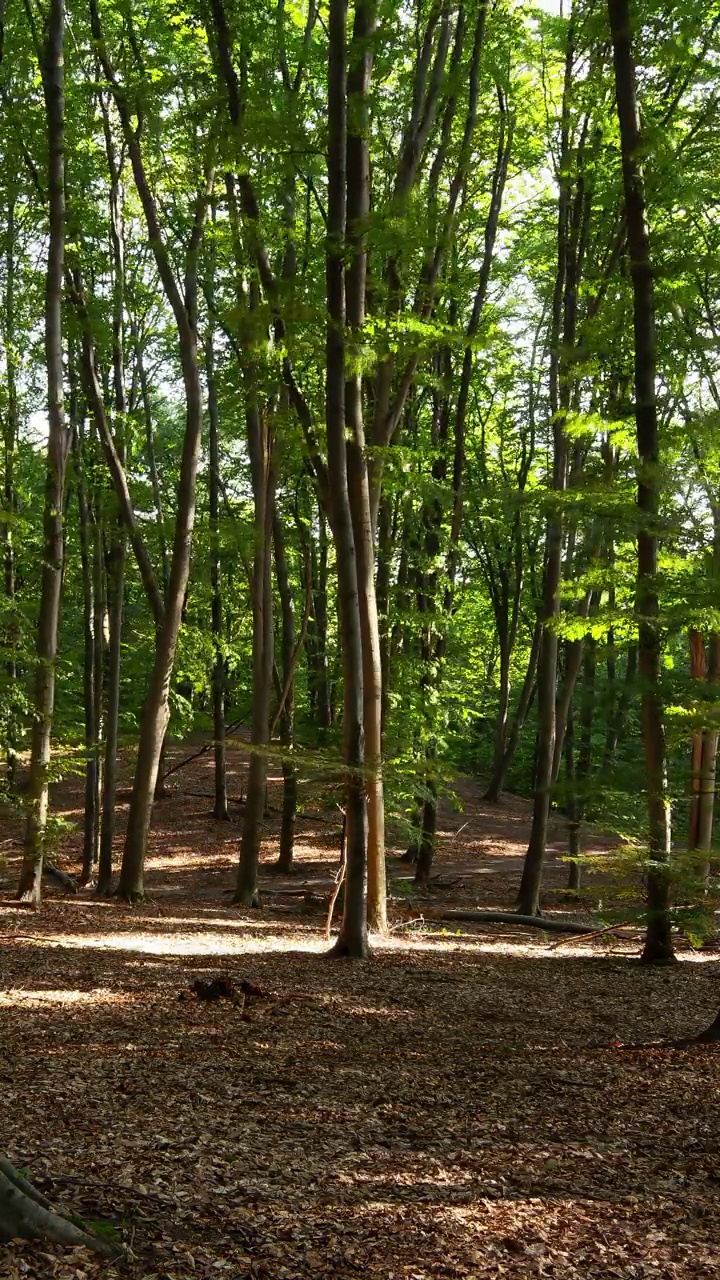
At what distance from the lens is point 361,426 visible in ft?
36.3

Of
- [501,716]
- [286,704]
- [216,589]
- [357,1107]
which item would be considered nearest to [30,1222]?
[357,1107]

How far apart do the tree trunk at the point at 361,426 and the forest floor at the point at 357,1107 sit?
1293 mm

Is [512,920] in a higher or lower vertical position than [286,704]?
lower

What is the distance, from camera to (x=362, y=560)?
11.1m

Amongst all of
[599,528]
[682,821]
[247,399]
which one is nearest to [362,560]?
[247,399]

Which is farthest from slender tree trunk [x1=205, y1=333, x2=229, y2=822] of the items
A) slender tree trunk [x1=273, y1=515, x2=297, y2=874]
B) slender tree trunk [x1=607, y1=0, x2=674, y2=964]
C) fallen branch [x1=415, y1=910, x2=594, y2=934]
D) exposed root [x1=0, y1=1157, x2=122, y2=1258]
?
exposed root [x1=0, y1=1157, x2=122, y2=1258]

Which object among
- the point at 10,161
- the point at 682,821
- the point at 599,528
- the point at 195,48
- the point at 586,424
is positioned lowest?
the point at 682,821

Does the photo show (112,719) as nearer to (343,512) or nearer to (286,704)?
(286,704)

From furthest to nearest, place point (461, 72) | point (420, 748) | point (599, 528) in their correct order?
point (420, 748), point (461, 72), point (599, 528)

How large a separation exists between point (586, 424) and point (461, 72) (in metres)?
5.86

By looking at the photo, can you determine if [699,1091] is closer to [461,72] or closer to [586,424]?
[586,424]

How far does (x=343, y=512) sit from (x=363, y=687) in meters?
1.88

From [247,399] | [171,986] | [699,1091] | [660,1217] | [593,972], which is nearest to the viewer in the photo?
[660,1217]

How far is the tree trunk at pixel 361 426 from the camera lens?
31.3 feet
